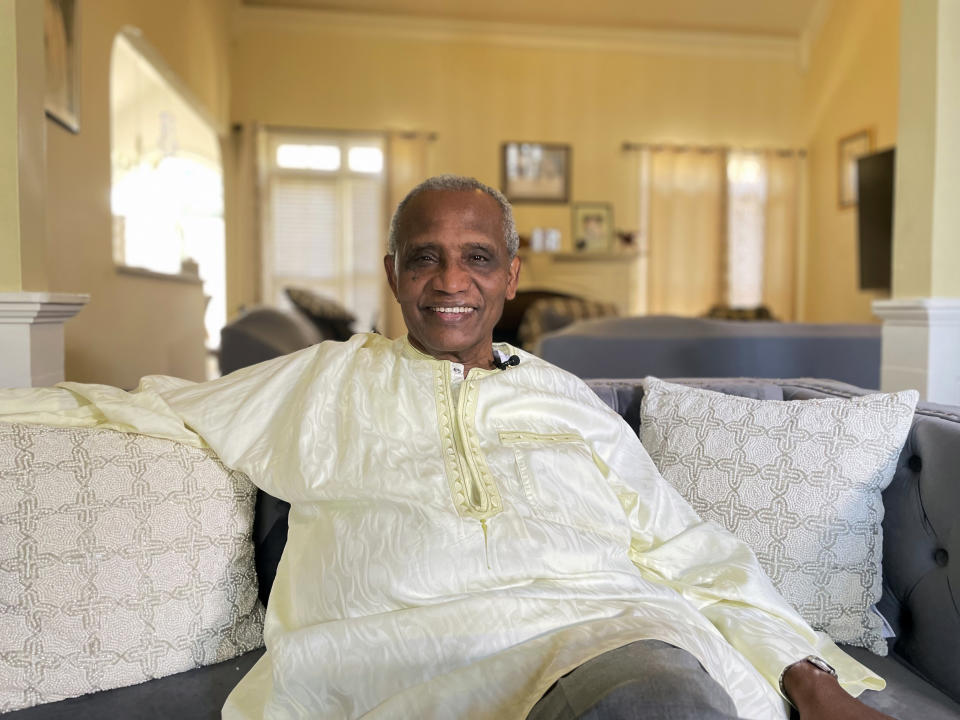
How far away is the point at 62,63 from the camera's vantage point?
3590 mm

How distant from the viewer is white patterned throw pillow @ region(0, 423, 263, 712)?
1352 mm

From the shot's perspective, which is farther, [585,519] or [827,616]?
[827,616]

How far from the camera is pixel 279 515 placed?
1.60 m

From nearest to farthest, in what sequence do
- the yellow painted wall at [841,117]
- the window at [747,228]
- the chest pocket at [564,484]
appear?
the chest pocket at [564,484] < the yellow painted wall at [841,117] < the window at [747,228]

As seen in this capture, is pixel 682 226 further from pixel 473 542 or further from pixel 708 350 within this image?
pixel 473 542

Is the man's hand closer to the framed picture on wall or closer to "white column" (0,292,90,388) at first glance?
"white column" (0,292,90,388)

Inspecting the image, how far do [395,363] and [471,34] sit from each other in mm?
7271

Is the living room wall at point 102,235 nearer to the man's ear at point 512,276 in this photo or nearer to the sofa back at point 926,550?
the man's ear at point 512,276

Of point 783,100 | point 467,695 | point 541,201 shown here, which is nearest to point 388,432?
point 467,695

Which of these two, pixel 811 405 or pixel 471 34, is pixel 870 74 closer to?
pixel 471 34

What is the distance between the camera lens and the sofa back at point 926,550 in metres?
1.49

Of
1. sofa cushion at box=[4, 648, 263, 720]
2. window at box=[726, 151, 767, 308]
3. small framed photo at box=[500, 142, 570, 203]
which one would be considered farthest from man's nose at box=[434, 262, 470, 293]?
window at box=[726, 151, 767, 308]

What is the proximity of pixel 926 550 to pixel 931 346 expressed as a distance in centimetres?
110

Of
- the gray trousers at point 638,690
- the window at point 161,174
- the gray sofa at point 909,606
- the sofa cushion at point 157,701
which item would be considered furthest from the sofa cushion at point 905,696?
the window at point 161,174
